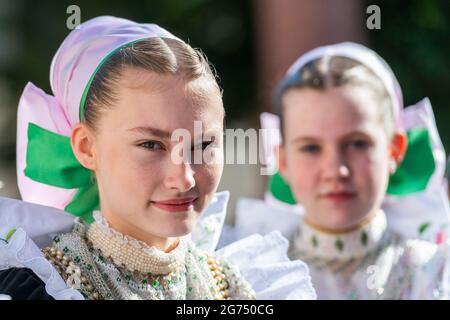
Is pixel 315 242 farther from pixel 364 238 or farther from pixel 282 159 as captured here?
pixel 282 159

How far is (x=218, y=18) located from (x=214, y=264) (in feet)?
7.23

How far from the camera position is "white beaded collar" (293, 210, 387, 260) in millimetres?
2170

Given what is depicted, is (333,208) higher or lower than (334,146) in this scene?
lower

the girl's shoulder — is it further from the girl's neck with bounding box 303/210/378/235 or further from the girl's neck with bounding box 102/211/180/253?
the girl's neck with bounding box 303/210/378/235

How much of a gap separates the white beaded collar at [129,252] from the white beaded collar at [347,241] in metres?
0.72

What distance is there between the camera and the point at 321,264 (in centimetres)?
221

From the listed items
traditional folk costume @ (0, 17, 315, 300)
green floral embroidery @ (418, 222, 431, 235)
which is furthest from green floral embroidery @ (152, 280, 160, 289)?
green floral embroidery @ (418, 222, 431, 235)

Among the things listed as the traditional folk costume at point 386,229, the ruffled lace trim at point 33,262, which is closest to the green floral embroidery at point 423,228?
the traditional folk costume at point 386,229

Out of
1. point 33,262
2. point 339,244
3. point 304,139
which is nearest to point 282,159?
point 304,139

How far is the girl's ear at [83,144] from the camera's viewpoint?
1.57 meters

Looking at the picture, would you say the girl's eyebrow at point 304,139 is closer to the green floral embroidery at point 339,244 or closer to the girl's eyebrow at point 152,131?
the green floral embroidery at point 339,244

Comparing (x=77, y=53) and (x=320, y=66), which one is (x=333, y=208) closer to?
(x=320, y=66)

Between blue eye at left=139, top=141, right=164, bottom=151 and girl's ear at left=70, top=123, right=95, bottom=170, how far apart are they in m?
0.13

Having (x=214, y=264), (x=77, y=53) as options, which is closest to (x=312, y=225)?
(x=214, y=264)
